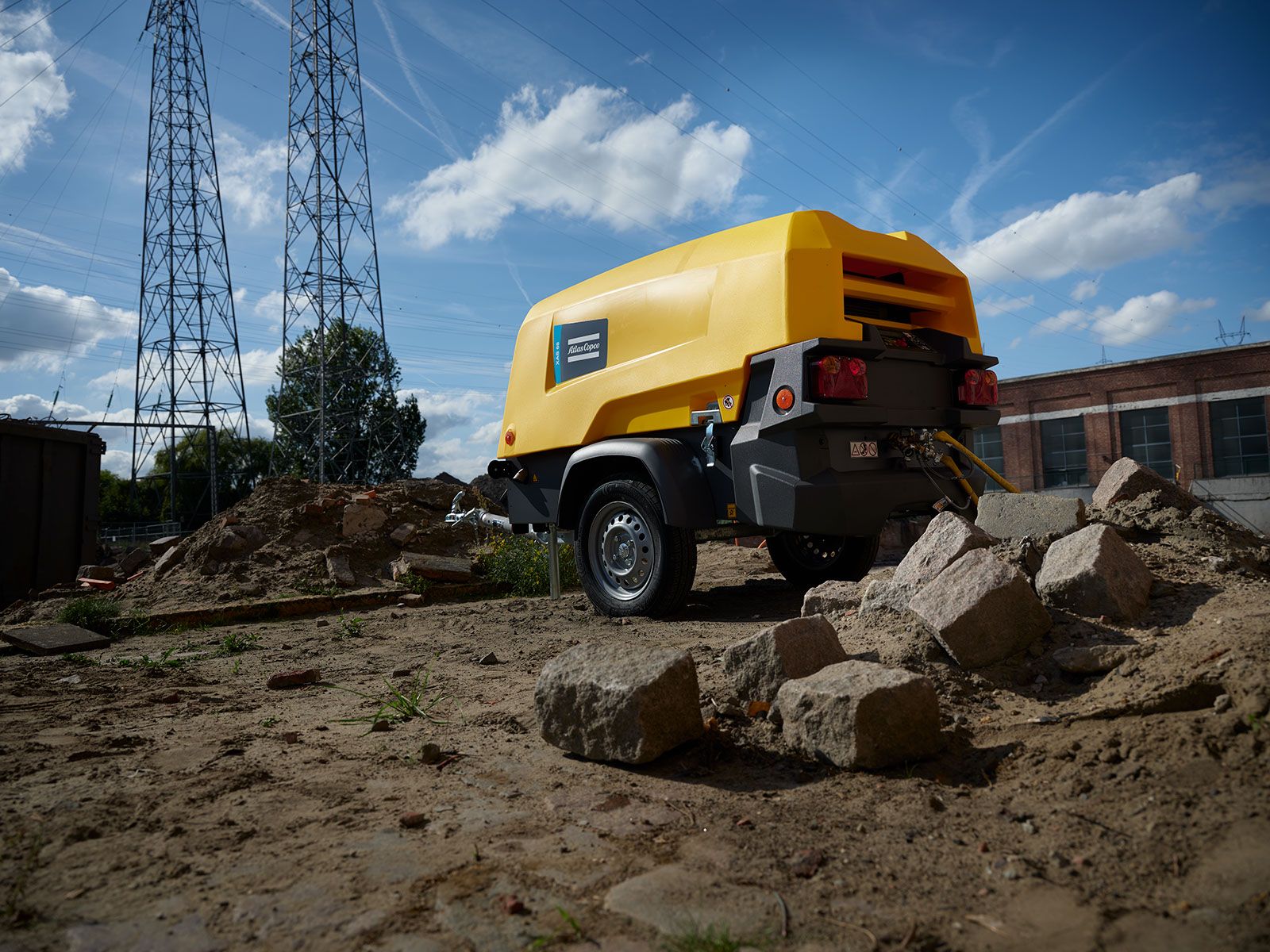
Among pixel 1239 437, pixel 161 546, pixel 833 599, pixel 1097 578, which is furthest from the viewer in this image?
pixel 1239 437

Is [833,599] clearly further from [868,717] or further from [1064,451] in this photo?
[1064,451]

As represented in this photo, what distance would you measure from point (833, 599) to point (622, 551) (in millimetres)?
2077

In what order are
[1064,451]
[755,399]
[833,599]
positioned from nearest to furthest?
[833,599]
[755,399]
[1064,451]

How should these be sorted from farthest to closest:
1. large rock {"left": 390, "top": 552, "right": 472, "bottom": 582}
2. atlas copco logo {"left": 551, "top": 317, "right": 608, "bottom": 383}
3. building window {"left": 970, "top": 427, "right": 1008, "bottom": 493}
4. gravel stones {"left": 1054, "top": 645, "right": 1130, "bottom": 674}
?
1. building window {"left": 970, "top": 427, "right": 1008, "bottom": 493}
2. large rock {"left": 390, "top": 552, "right": 472, "bottom": 582}
3. atlas copco logo {"left": 551, "top": 317, "right": 608, "bottom": 383}
4. gravel stones {"left": 1054, "top": 645, "right": 1130, "bottom": 674}

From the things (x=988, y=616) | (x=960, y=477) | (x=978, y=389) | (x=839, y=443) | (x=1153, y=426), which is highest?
(x=1153, y=426)

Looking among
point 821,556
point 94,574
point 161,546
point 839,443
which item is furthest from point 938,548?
point 161,546

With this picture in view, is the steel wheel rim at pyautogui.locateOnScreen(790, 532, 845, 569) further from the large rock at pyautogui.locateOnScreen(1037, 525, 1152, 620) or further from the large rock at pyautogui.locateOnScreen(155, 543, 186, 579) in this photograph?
the large rock at pyautogui.locateOnScreen(155, 543, 186, 579)

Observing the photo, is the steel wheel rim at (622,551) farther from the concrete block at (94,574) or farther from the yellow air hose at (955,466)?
the concrete block at (94,574)

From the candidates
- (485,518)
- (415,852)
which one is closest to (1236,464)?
(485,518)

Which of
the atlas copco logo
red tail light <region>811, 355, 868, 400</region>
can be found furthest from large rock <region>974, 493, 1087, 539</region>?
the atlas copco logo

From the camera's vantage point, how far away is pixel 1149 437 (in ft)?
99.8

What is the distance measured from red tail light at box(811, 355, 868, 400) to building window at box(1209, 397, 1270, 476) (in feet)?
99.5

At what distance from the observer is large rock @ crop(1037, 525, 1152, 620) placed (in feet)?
11.8

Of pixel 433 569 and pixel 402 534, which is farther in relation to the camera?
pixel 402 534
